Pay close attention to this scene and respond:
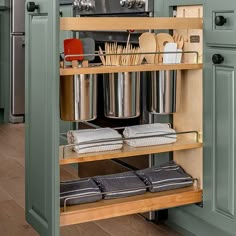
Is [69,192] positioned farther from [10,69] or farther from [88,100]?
[10,69]

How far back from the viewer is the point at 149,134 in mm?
2195

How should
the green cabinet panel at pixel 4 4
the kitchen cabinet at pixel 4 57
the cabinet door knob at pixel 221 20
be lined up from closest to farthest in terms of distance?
the cabinet door knob at pixel 221 20 → the green cabinet panel at pixel 4 4 → the kitchen cabinet at pixel 4 57

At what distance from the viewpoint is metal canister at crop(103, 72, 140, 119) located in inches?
83.6

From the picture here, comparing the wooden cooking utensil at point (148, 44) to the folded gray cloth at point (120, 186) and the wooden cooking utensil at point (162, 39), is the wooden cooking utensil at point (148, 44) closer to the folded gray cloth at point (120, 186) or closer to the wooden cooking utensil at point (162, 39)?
the wooden cooking utensil at point (162, 39)

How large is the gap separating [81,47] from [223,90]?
562 millimetres

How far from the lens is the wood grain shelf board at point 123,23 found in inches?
73.9

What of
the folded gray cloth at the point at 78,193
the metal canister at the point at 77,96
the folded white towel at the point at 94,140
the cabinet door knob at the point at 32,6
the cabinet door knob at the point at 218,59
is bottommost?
the folded gray cloth at the point at 78,193

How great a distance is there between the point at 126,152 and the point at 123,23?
0.48 meters

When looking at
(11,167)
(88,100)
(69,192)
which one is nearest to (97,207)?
(69,192)

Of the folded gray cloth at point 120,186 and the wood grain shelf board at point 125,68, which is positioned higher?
the wood grain shelf board at point 125,68

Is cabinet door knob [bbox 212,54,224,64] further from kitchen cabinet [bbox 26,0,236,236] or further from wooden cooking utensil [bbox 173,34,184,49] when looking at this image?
wooden cooking utensil [bbox 173,34,184,49]

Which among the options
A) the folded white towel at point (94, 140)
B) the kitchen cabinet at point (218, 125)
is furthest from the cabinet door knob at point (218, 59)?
the folded white towel at point (94, 140)

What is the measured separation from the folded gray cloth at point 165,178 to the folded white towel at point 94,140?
Result: 0.69 feet

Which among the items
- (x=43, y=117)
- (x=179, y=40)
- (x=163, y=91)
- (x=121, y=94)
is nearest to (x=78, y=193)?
(x=43, y=117)
